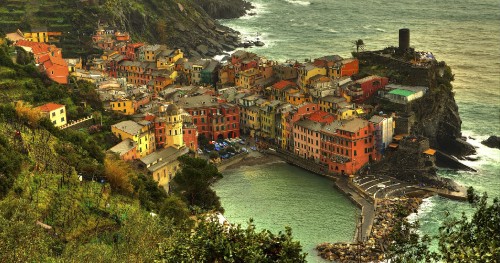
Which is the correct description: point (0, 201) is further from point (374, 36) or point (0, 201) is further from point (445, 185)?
point (374, 36)

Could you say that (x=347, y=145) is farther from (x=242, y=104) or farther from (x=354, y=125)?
(x=242, y=104)

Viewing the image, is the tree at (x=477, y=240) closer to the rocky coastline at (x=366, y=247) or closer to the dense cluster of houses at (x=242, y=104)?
the rocky coastline at (x=366, y=247)

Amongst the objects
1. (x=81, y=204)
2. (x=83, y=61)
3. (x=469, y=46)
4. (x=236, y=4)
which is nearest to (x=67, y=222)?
(x=81, y=204)

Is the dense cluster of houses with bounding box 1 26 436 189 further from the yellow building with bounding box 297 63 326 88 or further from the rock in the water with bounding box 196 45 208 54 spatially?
the rock in the water with bounding box 196 45 208 54

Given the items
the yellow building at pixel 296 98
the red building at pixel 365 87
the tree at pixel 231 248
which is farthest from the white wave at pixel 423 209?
the tree at pixel 231 248

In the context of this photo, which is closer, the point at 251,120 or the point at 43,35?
the point at 251,120

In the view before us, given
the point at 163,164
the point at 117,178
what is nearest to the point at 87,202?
the point at 117,178
